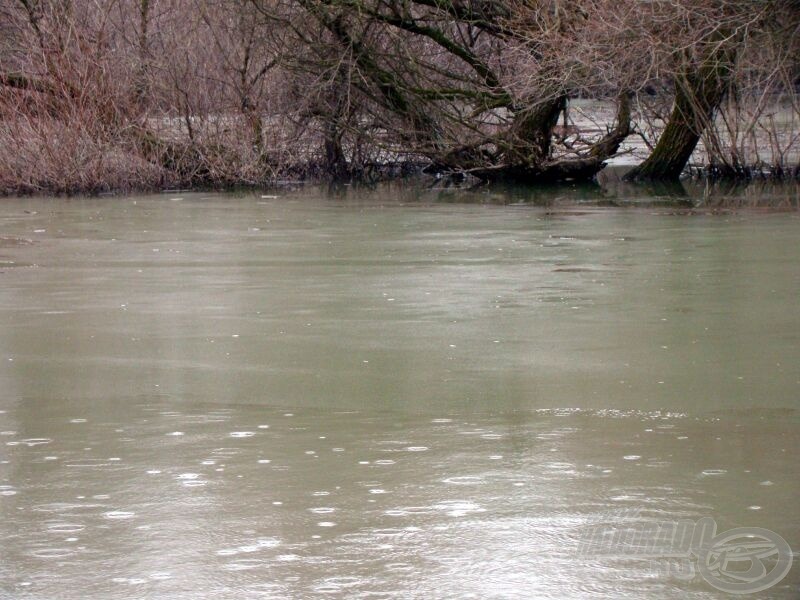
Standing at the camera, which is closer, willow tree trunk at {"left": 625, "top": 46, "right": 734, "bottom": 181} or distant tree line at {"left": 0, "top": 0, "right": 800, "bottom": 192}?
distant tree line at {"left": 0, "top": 0, "right": 800, "bottom": 192}

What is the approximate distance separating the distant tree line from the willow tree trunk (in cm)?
3

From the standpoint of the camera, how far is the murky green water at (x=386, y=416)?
13.4ft

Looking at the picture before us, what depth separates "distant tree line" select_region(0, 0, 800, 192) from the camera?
1802 centimetres

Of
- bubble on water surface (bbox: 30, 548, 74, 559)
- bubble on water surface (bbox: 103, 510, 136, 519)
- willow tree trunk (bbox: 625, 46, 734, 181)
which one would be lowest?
bubble on water surface (bbox: 30, 548, 74, 559)

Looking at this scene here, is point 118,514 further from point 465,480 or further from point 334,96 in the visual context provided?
point 334,96

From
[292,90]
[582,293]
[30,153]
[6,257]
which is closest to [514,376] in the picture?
[582,293]

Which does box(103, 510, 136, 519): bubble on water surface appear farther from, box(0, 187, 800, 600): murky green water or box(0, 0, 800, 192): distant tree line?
box(0, 0, 800, 192): distant tree line

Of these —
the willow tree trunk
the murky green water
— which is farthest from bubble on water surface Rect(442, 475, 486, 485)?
the willow tree trunk

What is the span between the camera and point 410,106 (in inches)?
774

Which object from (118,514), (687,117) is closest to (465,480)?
(118,514)

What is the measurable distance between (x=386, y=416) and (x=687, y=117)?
1451 centimetres

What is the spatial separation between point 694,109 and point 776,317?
11.4 m

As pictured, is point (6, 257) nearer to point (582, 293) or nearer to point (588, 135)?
point (582, 293)

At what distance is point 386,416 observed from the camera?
19.1 feet
